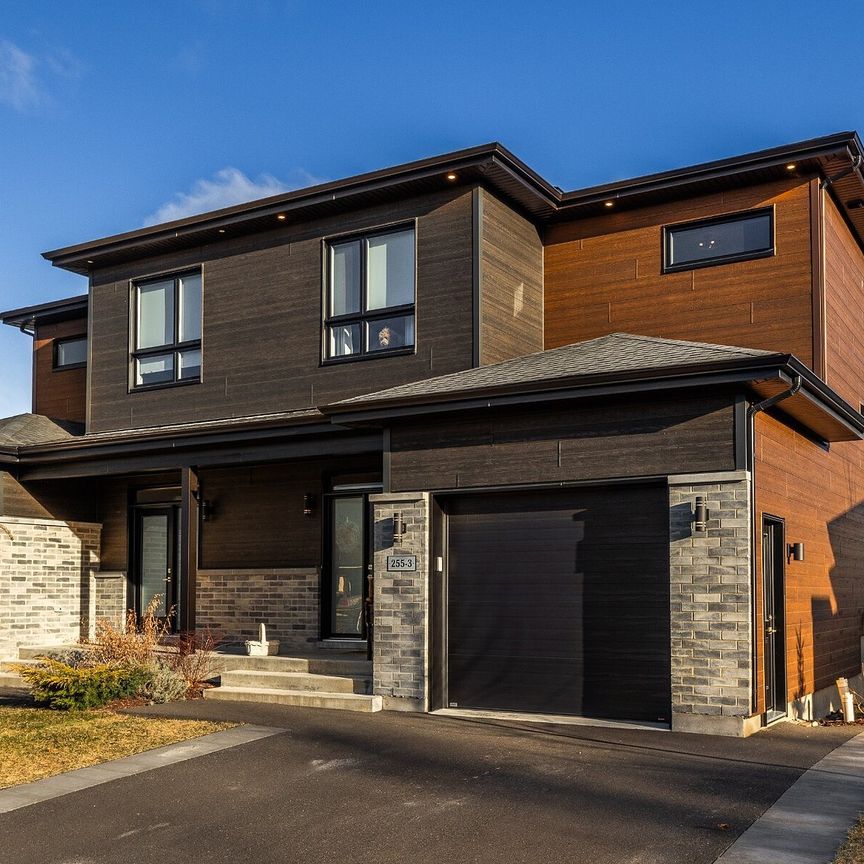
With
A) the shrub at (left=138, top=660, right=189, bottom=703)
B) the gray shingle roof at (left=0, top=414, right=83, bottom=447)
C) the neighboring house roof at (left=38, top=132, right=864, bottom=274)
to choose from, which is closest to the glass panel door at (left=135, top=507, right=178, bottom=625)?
the gray shingle roof at (left=0, top=414, right=83, bottom=447)

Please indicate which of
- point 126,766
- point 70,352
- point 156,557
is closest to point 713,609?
point 126,766

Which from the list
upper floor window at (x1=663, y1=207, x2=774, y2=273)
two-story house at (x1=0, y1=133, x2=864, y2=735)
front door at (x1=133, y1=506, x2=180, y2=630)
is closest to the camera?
two-story house at (x1=0, y1=133, x2=864, y2=735)

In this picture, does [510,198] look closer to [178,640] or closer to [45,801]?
[178,640]

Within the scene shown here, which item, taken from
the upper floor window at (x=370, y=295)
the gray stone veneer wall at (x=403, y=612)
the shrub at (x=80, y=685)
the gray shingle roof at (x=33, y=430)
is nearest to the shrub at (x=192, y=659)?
the shrub at (x=80, y=685)

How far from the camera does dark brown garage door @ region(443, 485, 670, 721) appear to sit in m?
10.4

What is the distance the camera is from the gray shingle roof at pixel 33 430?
15988 millimetres

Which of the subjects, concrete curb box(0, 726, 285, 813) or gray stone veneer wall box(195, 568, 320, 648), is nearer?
concrete curb box(0, 726, 285, 813)

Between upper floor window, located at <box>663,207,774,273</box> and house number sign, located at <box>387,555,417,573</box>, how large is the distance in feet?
17.1

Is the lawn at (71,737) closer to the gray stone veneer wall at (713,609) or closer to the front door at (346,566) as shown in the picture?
the front door at (346,566)

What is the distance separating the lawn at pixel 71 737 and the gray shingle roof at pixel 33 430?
18.1 ft

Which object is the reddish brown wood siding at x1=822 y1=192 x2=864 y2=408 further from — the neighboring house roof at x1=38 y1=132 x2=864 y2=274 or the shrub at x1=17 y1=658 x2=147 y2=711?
the shrub at x1=17 y1=658 x2=147 y2=711

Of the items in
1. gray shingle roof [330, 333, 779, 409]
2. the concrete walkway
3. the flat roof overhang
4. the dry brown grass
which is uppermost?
gray shingle roof [330, 333, 779, 409]

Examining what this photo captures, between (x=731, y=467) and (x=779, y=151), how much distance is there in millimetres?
4771

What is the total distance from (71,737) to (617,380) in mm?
6302
